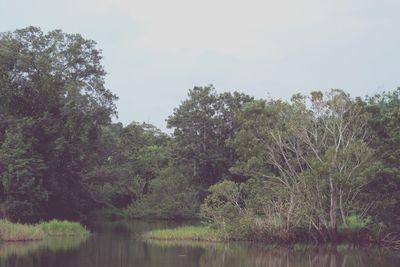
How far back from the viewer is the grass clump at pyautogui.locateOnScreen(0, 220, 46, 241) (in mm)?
26953

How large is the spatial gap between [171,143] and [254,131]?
1649cm

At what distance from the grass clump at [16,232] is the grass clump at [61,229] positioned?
7.13 ft

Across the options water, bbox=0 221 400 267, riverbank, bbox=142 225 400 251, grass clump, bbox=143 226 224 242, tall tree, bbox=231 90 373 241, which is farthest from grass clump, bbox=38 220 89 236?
tall tree, bbox=231 90 373 241

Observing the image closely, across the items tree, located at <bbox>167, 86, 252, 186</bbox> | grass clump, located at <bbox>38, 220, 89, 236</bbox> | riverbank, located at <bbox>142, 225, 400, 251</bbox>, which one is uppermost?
tree, located at <bbox>167, 86, 252, 186</bbox>

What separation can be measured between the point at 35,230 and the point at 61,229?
3100 mm

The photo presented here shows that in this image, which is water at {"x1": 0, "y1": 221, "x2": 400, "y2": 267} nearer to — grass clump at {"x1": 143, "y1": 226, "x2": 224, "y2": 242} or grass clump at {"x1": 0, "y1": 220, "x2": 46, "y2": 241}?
grass clump at {"x1": 0, "y1": 220, "x2": 46, "y2": 241}

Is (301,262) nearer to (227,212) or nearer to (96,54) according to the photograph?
(227,212)

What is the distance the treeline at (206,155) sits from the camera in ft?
87.9

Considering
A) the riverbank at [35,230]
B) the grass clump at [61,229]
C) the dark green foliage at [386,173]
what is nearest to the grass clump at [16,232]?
the riverbank at [35,230]

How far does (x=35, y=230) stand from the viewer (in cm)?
2859

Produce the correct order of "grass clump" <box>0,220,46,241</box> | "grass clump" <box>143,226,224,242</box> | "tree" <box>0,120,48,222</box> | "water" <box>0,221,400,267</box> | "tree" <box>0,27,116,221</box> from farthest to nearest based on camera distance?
"tree" <box>0,27,116,221</box> < "tree" <box>0,120,48,222</box> < "grass clump" <box>143,226,224,242</box> < "grass clump" <box>0,220,46,241</box> < "water" <box>0,221,400,267</box>

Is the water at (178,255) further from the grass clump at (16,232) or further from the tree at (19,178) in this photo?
the tree at (19,178)

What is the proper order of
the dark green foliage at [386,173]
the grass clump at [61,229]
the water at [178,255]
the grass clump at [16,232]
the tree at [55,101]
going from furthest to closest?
the tree at [55,101] < the grass clump at [61,229] < the grass clump at [16,232] < the dark green foliage at [386,173] < the water at [178,255]

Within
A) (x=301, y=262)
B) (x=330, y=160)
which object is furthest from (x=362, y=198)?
(x=301, y=262)
